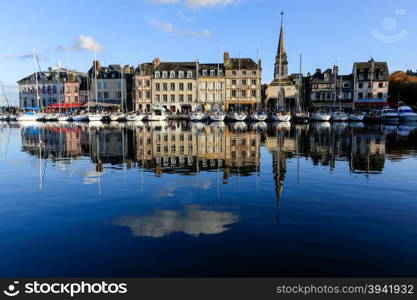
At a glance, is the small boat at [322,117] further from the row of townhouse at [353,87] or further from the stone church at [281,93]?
the stone church at [281,93]

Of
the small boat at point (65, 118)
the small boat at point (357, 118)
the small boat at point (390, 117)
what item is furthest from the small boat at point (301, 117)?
the small boat at point (65, 118)

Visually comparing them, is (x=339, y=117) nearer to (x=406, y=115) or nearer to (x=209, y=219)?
(x=406, y=115)

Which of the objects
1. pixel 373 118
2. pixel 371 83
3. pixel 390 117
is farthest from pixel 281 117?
pixel 371 83

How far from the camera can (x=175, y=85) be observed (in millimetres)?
84125

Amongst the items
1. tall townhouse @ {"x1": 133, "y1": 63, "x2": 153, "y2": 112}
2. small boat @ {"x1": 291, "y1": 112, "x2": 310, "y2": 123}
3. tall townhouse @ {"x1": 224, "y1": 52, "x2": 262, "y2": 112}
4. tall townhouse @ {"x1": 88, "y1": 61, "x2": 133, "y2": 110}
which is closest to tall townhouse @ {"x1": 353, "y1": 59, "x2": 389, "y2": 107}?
small boat @ {"x1": 291, "y1": 112, "x2": 310, "y2": 123}

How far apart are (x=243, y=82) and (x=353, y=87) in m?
28.4

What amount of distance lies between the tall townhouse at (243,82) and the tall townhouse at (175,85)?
27.3 feet

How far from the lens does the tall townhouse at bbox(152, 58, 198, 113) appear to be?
83438 millimetres

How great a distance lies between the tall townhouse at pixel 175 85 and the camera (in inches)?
3285

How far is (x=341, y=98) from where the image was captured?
8556 centimetres

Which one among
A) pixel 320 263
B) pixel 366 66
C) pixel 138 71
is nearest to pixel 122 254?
pixel 320 263

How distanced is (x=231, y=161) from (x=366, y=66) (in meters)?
79.0

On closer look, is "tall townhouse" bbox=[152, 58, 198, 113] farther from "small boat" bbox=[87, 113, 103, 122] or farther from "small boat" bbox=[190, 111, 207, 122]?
"small boat" bbox=[87, 113, 103, 122]

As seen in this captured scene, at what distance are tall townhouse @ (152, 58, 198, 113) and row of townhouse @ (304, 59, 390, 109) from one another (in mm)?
31633
